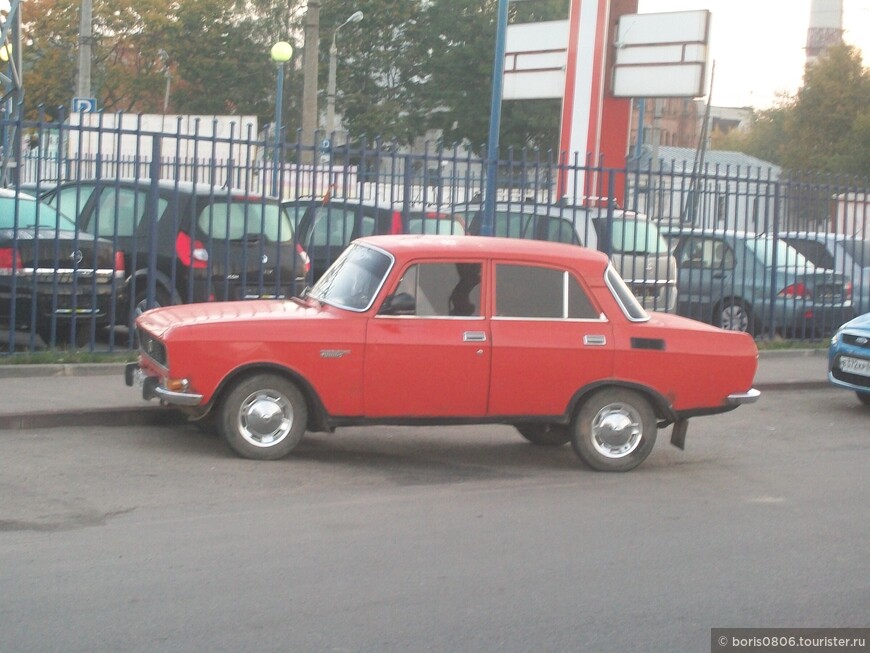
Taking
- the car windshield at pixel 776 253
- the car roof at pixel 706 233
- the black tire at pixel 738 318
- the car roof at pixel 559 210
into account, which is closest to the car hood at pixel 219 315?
the car roof at pixel 559 210

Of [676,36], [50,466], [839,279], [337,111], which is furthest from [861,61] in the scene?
[50,466]

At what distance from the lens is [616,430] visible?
895 cm

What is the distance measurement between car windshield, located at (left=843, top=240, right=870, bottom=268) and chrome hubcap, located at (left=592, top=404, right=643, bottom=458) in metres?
9.36

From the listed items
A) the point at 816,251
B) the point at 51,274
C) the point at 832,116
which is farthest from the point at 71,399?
the point at 832,116

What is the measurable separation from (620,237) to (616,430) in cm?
658

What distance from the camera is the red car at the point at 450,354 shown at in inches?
332

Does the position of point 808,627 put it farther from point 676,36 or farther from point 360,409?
point 676,36

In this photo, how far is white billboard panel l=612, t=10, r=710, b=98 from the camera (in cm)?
2227

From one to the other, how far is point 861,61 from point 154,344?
177 ft

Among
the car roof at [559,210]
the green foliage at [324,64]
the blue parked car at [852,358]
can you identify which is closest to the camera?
the blue parked car at [852,358]

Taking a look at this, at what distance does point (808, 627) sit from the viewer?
5.54 meters

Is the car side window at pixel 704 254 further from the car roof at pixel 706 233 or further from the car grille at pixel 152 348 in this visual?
the car grille at pixel 152 348

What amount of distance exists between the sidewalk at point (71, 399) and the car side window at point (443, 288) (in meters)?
2.42

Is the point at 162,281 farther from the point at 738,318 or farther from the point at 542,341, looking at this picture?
the point at 738,318
